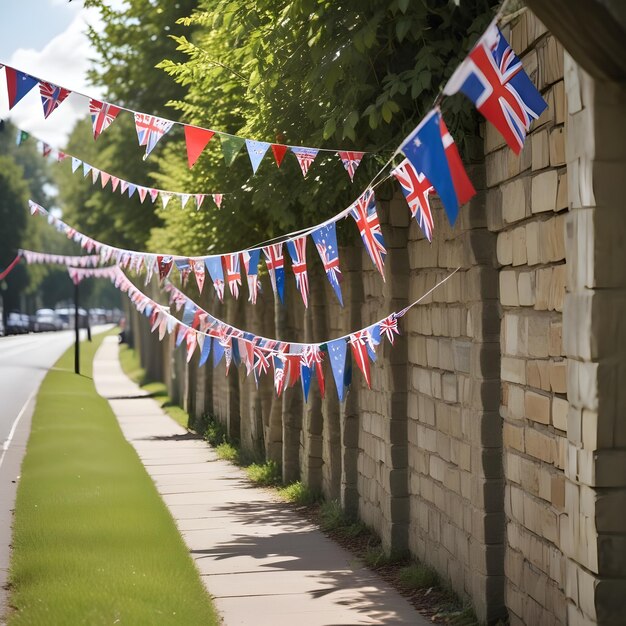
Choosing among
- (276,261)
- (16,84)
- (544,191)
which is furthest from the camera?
(276,261)

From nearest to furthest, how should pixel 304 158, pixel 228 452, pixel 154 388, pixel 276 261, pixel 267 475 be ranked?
1. pixel 304 158
2. pixel 276 261
3. pixel 267 475
4. pixel 228 452
5. pixel 154 388

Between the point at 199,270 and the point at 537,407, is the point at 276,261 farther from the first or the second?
the point at 537,407

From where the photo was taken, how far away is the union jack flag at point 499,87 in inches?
205

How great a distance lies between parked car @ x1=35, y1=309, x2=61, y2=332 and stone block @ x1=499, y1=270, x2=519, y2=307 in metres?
91.2

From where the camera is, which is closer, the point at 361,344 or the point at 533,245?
the point at 533,245

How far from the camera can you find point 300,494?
45.2ft

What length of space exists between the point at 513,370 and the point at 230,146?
2.85 meters

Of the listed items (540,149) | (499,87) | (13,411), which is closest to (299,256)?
(540,149)

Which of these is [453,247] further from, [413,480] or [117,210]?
[117,210]

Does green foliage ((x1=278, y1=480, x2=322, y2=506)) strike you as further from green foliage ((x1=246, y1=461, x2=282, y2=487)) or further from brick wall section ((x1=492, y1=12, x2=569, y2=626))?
brick wall section ((x1=492, y1=12, x2=569, y2=626))

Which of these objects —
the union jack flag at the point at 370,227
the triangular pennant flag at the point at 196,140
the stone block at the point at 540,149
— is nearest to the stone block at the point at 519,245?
the stone block at the point at 540,149

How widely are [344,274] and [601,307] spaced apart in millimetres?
6682

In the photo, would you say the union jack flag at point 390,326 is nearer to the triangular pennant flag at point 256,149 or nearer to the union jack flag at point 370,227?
the union jack flag at point 370,227

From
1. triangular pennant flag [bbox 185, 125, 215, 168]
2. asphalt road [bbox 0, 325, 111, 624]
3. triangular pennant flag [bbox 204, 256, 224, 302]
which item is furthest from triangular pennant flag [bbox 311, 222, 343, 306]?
asphalt road [bbox 0, 325, 111, 624]
